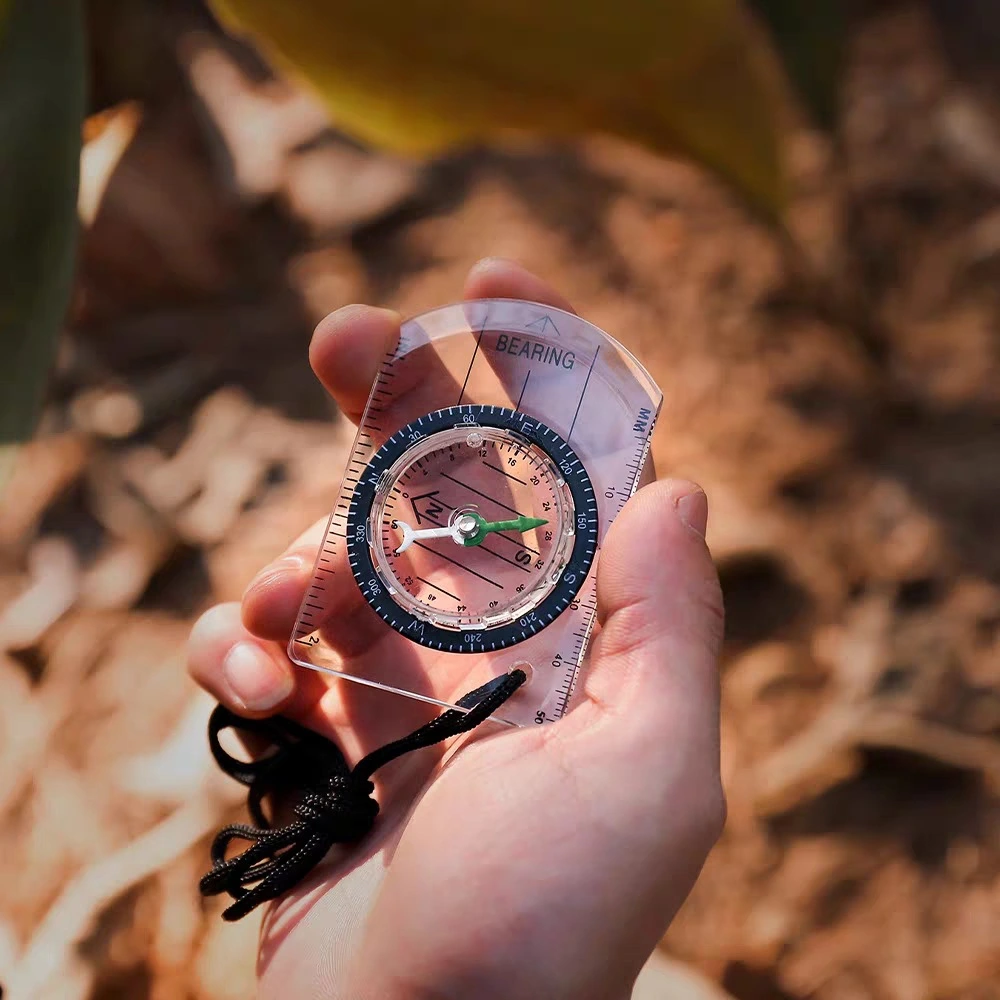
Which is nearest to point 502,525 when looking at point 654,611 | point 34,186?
point 654,611

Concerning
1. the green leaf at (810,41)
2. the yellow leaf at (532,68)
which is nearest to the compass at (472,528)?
the yellow leaf at (532,68)

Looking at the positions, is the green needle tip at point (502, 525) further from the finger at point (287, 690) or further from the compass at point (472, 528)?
the finger at point (287, 690)

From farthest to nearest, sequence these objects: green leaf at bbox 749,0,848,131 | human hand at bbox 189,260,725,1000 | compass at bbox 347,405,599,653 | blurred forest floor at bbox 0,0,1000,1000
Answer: blurred forest floor at bbox 0,0,1000,1000 < green leaf at bbox 749,0,848,131 < compass at bbox 347,405,599,653 < human hand at bbox 189,260,725,1000

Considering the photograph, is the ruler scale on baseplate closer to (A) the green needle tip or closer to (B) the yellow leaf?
(A) the green needle tip

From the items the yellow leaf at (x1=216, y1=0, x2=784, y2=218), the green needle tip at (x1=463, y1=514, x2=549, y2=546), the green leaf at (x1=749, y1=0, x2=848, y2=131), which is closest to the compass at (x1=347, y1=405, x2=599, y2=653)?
the green needle tip at (x1=463, y1=514, x2=549, y2=546)

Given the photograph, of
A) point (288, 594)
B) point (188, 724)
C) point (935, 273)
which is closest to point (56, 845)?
point (188, 724)

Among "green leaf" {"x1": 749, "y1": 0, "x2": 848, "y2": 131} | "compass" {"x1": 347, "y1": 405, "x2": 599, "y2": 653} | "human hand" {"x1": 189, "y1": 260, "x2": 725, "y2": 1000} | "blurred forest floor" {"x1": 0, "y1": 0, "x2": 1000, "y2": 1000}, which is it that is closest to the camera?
"human hand" {"x1": 189, "y1": 260, "x2": 725, "y2": 1000}

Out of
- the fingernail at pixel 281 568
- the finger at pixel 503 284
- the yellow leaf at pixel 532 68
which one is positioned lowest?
the fingernail at pixel 281 568

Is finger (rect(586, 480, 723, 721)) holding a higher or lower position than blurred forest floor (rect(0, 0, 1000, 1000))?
higher
